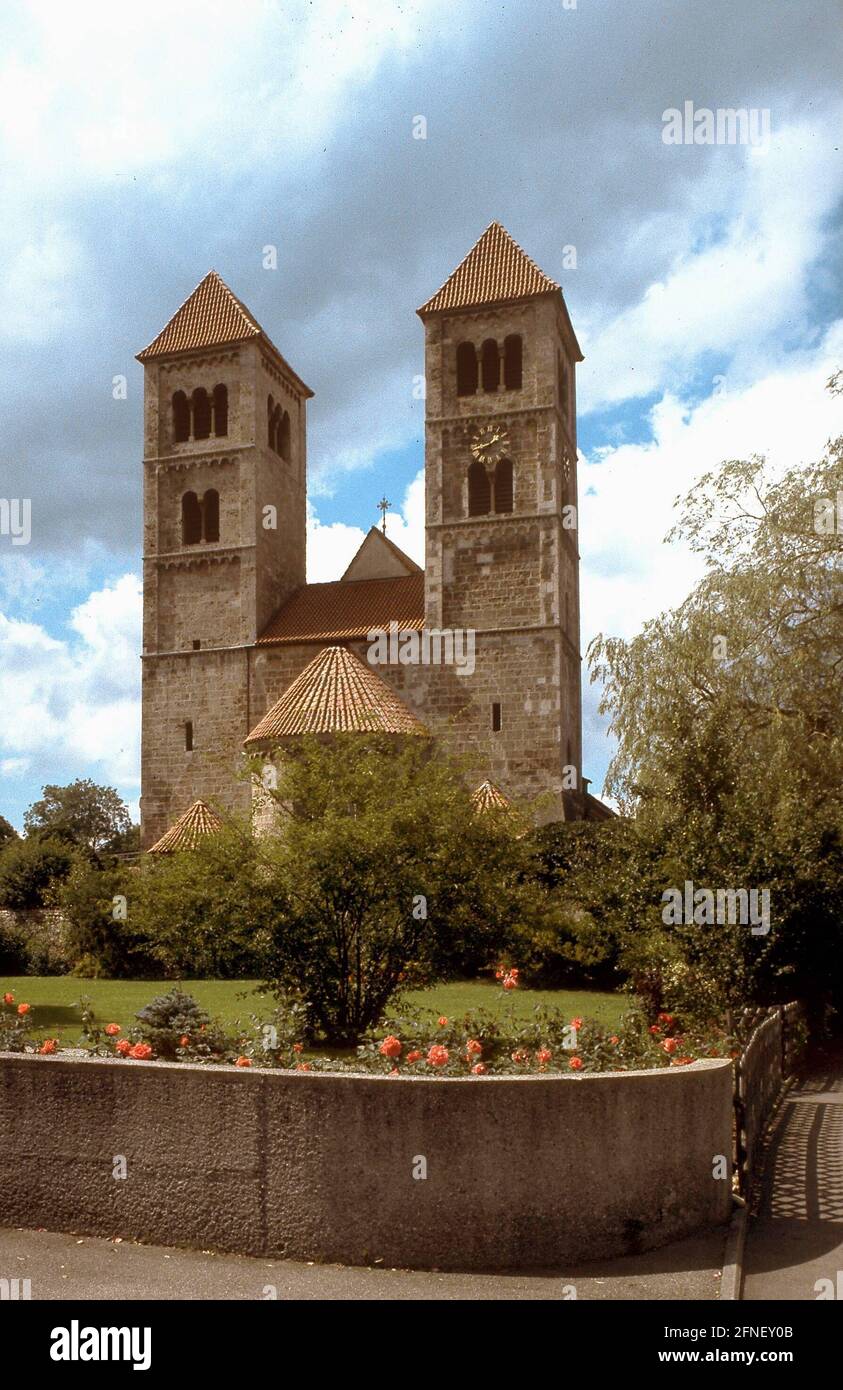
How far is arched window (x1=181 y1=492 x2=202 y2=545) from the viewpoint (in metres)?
43.8

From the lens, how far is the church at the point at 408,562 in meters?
38.3

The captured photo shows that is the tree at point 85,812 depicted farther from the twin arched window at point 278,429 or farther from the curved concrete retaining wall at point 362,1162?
the curved concrete retaining wall at point 362,1162

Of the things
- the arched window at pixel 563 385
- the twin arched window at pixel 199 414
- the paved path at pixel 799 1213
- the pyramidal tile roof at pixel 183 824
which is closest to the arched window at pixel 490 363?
the arched window at pixel 563 385

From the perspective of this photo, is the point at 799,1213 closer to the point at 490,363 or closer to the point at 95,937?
the point at 95,937

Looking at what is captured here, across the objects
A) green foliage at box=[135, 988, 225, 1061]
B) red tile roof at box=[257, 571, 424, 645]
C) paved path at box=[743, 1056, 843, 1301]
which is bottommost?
paved path at box=[743, 1056, 843, 1301]

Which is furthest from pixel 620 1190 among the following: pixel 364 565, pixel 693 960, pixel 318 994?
pixel 364 565

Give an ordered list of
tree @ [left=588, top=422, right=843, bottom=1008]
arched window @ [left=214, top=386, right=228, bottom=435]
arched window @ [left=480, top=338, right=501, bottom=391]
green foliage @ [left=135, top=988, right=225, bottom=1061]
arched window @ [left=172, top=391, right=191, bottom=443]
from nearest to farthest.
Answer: green foliage @ [left=135, top=988, right=225, bottom=1061], tree @ [left=588, top=422, right=843, bottom=1008], arched window @ [left=480, top=338, right=501, bottom=391], arched window @ [left=214, top=386, right=228, bottom=435], arched window @ [left=172, top=391, right=191, bottom=443]

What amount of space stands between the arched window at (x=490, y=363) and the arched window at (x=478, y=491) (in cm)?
283

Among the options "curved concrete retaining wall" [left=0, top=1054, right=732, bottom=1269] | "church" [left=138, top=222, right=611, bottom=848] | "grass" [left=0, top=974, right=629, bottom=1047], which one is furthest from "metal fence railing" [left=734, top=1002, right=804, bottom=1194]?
"church" [left=138, top=222, right=611, bottom=848]

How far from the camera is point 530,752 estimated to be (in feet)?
123

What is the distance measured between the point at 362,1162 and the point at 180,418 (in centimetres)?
4123

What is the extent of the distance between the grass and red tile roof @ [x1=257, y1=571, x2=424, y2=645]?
1383 centimetres

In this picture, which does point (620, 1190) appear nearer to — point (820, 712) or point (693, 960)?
point (693, 960)

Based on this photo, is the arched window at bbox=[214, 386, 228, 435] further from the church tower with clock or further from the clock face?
the clock face
